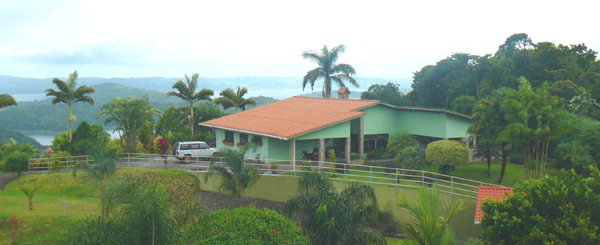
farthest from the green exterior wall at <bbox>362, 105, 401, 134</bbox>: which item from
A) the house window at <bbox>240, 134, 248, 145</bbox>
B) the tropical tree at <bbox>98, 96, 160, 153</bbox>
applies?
the tropical tree at <bbox>98, 96, 160, 153</bbox>

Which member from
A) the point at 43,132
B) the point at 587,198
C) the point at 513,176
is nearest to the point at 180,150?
the point at 513,176

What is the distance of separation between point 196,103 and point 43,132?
57.8 m

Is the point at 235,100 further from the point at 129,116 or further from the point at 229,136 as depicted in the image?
the point at 229,136

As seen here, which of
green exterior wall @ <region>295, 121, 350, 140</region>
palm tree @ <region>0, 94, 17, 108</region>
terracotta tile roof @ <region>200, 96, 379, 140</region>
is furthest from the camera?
palm tree @ <region>0, 94, 17, 108</region>

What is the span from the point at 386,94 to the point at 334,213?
38.7 metres

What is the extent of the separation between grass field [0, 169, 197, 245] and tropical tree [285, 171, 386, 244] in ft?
22.8

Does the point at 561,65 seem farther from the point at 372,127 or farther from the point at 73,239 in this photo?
the point at 73,239

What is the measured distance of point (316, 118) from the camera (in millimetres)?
27219

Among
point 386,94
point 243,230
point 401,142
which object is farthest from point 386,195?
point 386,94

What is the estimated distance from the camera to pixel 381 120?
29641 mm

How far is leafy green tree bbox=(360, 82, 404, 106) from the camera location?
49938mm

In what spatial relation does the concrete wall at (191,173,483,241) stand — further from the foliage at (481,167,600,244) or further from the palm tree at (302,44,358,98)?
the palm tree at (302,44,358,98)

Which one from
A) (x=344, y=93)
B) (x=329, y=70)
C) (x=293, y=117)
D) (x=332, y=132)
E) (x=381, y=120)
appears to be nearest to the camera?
(x=332, y=132)

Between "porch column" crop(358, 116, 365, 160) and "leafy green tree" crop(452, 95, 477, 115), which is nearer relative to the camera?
"porch column" crop(358, 116, 365, 160)
